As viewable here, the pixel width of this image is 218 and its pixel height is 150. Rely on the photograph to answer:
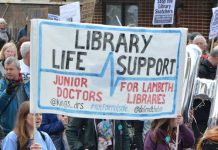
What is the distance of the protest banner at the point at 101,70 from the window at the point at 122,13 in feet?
34.5

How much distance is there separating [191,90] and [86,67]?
1.88m

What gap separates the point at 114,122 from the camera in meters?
6.14

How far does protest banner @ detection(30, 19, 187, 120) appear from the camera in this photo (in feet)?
15.9

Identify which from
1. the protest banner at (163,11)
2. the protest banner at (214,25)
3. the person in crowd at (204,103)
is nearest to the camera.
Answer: the person in crowd at (204,103)

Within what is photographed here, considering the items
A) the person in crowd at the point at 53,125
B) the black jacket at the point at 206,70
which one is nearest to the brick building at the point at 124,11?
the black jacket at the point at 206,70

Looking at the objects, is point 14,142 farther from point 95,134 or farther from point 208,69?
point 208,69

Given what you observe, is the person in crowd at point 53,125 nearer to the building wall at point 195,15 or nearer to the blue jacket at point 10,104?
the blue jacket at point 10,104

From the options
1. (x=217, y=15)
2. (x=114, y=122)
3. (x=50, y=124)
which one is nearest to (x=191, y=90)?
(x=114, y=122)

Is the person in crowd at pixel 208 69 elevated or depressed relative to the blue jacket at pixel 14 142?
elevated

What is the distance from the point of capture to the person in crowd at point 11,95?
6520 millimetres

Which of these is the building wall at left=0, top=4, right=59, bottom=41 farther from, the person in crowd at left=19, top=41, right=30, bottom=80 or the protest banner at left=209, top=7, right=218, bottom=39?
the person in crowd at left=19, top=41, right=30, bottom=80

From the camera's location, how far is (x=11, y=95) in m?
6.53

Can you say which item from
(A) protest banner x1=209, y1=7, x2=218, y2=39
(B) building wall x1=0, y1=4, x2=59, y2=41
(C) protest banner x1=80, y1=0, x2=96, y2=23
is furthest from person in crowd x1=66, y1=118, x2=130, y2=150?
(B) building wall x1=0, y1=4, x2=59, y2=41

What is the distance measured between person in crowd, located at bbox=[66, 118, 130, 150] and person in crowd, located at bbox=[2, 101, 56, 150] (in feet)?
2.52
